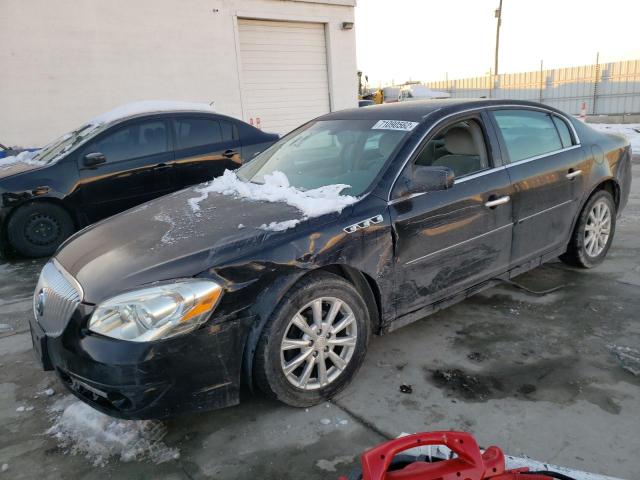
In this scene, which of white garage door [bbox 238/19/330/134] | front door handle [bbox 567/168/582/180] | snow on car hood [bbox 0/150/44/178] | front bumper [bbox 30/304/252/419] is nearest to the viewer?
front bumper [bbox 30/304/252/419]

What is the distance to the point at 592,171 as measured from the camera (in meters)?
4.16

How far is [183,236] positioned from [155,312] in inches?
20.9

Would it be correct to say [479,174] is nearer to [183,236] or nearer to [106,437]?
[183,236]

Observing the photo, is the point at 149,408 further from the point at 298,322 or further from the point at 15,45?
the point at 15,45

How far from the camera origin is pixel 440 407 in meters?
2.66

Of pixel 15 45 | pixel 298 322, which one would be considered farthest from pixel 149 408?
pixel 15 45

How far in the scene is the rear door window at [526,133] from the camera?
11.9 ft

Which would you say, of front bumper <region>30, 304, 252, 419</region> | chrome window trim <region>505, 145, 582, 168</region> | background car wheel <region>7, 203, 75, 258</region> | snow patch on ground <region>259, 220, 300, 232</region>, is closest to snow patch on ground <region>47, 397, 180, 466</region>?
front bumper <region>30, 304, 252, 419</region>

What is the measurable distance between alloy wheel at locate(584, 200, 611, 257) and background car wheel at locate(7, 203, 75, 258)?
5.47 metres

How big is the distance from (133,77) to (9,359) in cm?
838

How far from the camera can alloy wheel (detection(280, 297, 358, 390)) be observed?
260cm

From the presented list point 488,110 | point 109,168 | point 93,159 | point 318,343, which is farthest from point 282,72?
point 318,343

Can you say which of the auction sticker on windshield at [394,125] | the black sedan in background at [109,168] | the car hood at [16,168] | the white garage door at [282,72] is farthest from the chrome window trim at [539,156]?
the white garage door at [282,72]

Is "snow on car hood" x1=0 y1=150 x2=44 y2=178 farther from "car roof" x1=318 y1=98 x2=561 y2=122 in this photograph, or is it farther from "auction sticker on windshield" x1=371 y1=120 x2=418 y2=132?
"auction sticker on windshield" x1=371 y1=120 x2=418 y2=132
